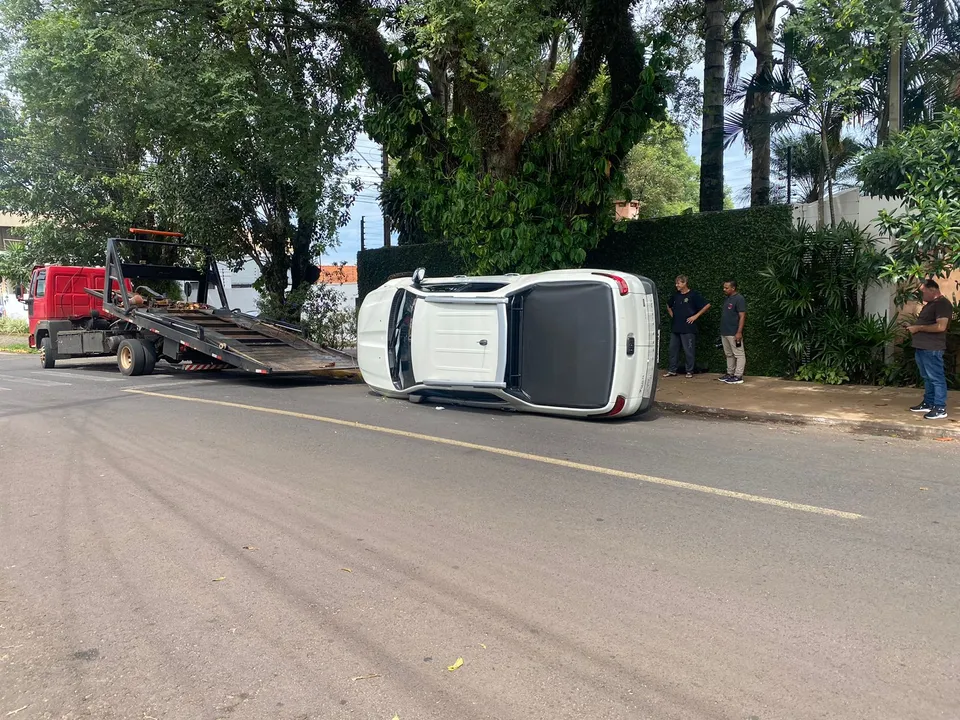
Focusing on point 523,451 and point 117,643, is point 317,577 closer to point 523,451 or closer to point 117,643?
point 117,643

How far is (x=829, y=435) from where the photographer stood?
8.27 meters

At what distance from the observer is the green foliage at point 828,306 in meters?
11.1

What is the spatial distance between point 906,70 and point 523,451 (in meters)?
9.88

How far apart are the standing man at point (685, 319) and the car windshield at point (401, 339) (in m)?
4.76

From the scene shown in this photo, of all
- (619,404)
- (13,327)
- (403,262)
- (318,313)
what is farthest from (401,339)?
(13,327)

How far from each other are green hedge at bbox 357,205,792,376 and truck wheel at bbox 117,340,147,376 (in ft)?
28.8

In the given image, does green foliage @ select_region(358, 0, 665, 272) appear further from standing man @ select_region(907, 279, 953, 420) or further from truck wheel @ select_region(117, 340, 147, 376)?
truck wheel @ select_region(117, 340, 147, 376)

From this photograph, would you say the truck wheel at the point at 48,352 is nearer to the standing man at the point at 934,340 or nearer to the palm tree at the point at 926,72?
the standing man at the point at 934,340

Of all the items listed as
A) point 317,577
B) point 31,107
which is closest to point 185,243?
point 31,107

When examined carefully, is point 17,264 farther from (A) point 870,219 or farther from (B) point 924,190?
(B) point 924,190

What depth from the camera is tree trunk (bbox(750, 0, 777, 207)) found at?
13.0 m

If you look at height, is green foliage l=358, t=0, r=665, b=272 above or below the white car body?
above

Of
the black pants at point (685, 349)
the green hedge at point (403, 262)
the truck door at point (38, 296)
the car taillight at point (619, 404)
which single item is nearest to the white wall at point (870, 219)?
the black pants at point (685, 349)

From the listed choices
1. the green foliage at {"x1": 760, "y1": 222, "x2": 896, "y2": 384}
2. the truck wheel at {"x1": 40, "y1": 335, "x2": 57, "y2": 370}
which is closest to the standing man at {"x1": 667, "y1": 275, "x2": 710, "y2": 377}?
the green foliage at {"x1": 760, "y1": 222, "x2": 896, "y2": 384}
